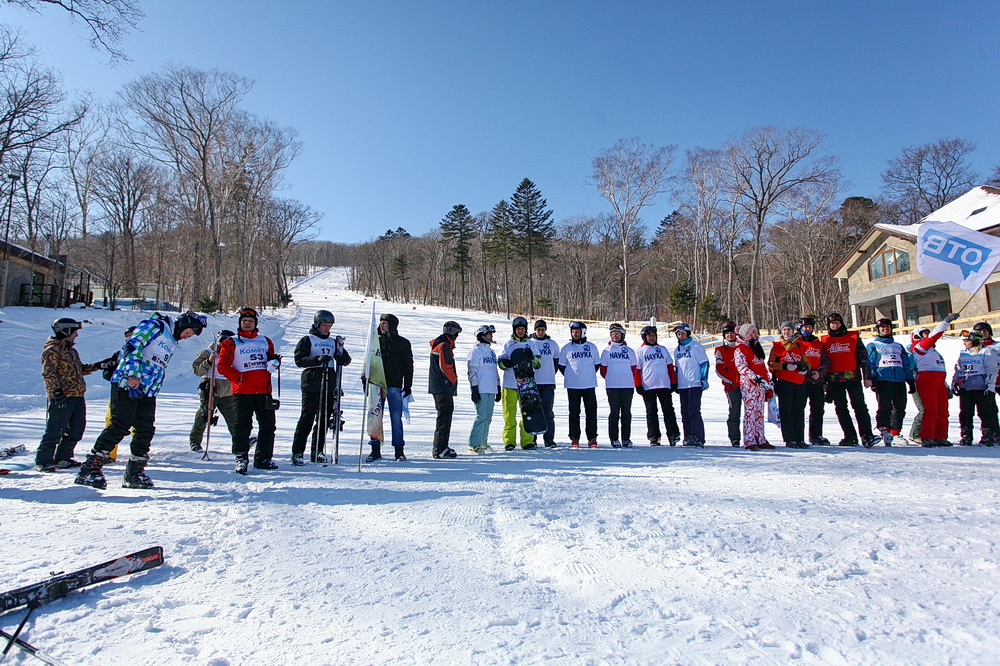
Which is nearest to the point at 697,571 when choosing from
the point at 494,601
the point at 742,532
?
the point at 742,532

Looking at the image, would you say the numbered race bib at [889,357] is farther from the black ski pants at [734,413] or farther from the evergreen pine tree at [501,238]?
the evergreen pine tree at [501,238]

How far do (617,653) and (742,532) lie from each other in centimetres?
158

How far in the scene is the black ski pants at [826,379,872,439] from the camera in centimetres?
736

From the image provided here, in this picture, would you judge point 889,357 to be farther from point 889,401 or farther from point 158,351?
point 158,351

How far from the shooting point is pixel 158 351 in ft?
16.8

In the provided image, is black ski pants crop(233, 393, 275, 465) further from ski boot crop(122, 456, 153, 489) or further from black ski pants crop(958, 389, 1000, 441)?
black ski pants crop(958, 389, 1000, 441)

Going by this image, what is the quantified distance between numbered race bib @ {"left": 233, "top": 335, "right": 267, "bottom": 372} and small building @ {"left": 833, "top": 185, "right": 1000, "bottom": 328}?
A: 28.7 metres

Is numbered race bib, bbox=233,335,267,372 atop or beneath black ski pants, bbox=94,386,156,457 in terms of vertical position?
atop

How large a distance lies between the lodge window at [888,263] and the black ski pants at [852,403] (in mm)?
27054

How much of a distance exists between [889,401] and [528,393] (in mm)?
5227

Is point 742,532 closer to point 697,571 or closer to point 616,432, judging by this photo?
point 697,571

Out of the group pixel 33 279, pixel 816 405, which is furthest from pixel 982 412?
pixel 33 279

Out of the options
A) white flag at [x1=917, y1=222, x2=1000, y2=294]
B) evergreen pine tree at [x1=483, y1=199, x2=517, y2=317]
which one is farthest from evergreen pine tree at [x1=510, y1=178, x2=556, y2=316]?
white flag at [x1=917, y1=222, x2=1000, y2=294]

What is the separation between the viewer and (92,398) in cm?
1234
